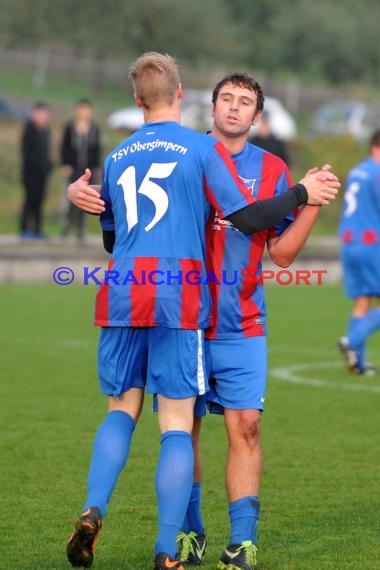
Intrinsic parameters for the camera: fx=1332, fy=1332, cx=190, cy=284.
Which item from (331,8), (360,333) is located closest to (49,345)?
(360,333)

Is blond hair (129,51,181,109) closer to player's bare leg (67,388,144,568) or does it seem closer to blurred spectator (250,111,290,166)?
player's bare leg (67,388,144,568)

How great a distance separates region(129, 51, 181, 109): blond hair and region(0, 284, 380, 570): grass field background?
1.91 m

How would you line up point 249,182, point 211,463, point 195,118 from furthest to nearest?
1. point 195,118
2. point 211,463
3. point 249,182

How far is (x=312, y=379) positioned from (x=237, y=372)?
5.85m

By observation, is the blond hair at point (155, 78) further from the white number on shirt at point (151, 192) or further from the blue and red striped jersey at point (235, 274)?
the blue and red striped jersey at point (235, 274)

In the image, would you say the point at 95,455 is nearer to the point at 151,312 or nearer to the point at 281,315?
the point at 151,312

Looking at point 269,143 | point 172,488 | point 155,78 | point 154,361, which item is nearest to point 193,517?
point 172,488

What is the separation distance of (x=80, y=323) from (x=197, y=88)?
26375mm

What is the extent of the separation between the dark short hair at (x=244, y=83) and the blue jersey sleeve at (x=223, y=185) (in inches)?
19.0

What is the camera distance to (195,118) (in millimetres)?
33875

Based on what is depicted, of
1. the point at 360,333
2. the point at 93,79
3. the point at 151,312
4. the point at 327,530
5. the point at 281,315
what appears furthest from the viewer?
the point at 93,79

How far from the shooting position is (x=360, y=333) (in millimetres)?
11547

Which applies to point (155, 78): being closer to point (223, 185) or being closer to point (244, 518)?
point (223, 185)

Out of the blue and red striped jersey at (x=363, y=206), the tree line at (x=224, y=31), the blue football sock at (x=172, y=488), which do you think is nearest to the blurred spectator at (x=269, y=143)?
the blue and red striped jersey at (x=363, y=206)
